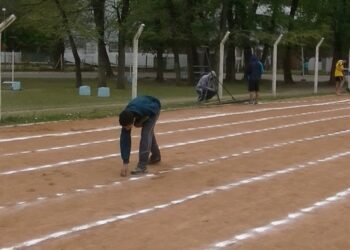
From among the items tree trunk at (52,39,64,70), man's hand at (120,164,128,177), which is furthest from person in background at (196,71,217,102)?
tree trunk at (52,39,64,70)

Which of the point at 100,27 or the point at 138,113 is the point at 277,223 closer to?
the point at 138,113

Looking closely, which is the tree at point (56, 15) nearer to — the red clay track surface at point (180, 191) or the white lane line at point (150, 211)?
the red clay track surface at point (180, 191)

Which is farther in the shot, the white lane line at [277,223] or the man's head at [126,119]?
the man's head at [126,119]

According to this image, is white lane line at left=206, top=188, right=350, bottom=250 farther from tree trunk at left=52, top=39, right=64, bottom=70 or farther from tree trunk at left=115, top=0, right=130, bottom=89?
tree trunk at left=52, top=39, right=64, bottom=70

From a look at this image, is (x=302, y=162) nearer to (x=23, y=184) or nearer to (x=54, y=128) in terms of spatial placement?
(x=23, y=184)

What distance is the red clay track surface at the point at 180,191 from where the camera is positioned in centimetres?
644

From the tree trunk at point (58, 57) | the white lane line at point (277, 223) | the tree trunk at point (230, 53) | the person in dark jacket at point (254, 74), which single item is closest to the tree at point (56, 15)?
the tree trunk at point (230, 53)

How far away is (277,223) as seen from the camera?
6.98m

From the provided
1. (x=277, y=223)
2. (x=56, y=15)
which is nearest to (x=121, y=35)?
(x=56, y=15)

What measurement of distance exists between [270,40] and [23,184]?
31093mm

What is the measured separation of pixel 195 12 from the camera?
40.6 meters

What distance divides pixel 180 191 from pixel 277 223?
71.8 inches

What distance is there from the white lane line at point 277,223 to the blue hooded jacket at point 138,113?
2.79 meters

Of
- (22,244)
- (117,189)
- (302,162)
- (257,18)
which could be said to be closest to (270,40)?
(257,18)
